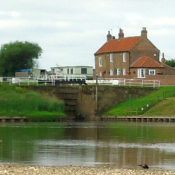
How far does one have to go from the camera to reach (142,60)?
135000mm

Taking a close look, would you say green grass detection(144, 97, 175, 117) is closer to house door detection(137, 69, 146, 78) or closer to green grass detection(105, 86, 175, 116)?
green grass detection(105, 86, 175, 116)

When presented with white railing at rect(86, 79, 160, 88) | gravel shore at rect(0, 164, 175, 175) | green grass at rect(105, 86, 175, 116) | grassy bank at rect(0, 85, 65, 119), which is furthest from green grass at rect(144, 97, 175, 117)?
gravel shore at rect(0, 164, 175, 175)

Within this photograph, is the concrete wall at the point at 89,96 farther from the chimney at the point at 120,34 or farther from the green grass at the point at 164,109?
the chimney at the point at 120,34

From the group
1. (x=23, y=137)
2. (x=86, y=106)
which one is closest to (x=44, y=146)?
(x=23, y=137)

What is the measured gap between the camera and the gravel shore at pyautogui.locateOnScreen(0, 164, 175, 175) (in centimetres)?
3688

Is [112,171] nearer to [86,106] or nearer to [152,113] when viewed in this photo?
[152,113]

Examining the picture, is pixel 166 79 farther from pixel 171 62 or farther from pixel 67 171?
pixel 67 171

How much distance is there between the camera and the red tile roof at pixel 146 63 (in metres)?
132

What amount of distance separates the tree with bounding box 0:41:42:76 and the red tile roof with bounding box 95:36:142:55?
23441mm

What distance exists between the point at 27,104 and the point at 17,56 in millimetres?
65579

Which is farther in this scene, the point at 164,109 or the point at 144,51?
→ the point at 144,51

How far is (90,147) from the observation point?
182ft

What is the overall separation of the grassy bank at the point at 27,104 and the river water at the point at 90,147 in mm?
24213

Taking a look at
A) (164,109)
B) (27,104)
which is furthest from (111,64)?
(27,104)
